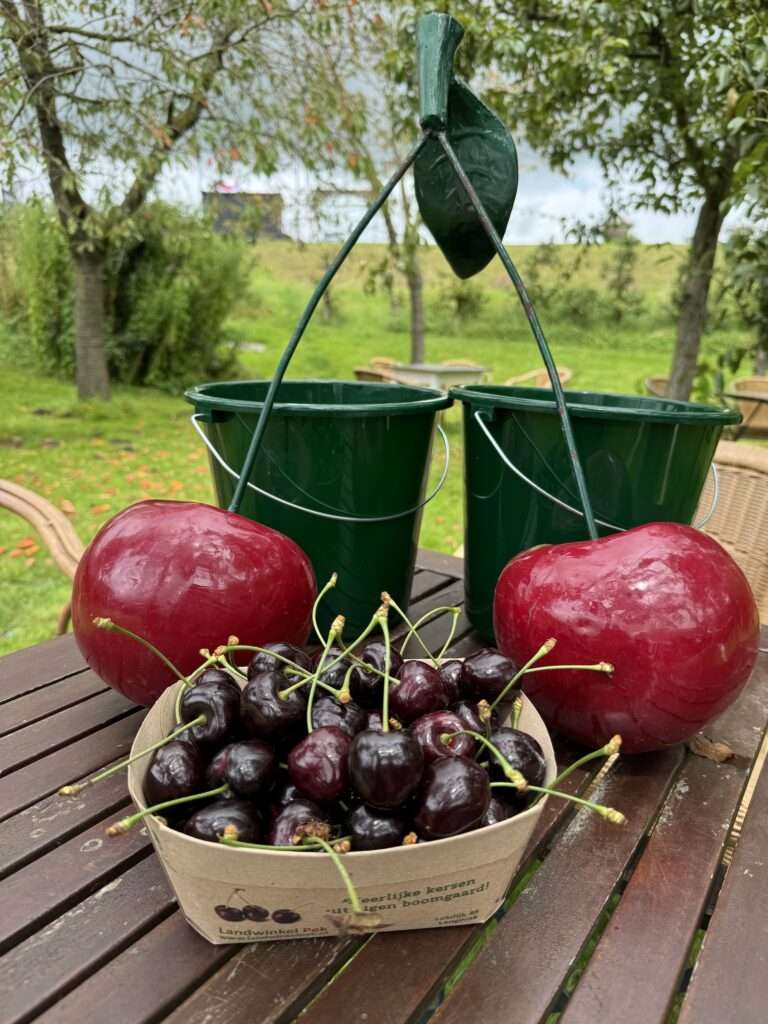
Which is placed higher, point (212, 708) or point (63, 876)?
point (212, 708)

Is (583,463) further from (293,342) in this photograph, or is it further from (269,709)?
(269,709)

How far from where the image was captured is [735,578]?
91cm

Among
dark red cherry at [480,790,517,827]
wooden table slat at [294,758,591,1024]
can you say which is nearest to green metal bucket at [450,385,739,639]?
dark red cherry at [480,790,517,827]

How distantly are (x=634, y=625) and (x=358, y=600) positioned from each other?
515mm

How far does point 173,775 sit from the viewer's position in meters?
0.67

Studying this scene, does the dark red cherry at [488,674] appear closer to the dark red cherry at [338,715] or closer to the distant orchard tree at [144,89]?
the dark red cherry at [338,715]

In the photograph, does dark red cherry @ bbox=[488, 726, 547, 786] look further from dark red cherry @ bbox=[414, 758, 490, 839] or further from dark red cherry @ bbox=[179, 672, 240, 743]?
dark red cherry @ bbox=[179, 672, 240, 743]

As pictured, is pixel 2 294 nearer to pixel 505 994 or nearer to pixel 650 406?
pixel 650 406

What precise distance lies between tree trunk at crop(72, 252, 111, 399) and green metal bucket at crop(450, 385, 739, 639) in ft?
20.6

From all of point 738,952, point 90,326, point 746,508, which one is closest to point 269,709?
point 738,952

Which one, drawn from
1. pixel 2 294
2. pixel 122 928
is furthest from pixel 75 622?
pixel 2 294

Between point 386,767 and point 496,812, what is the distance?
133 mm

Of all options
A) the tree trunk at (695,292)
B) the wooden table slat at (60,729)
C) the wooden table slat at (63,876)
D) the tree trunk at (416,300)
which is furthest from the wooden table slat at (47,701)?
the tree trunk at (416,300)

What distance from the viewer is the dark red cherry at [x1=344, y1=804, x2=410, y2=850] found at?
24.4 inches
